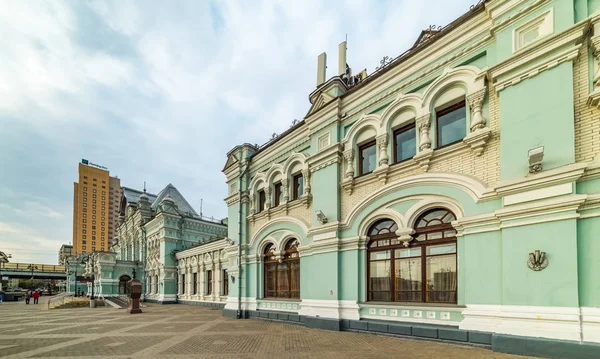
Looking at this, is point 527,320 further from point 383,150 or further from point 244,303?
point 244,303

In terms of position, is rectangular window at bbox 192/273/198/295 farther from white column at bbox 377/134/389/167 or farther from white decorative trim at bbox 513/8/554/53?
white decorative trim at bbox 513/8/554/53

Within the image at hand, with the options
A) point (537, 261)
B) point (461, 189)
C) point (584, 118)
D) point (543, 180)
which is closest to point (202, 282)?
point (461, 189)

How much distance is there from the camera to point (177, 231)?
2958cm

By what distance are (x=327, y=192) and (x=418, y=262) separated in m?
4.30

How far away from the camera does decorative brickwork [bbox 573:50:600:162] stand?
6.76 meters

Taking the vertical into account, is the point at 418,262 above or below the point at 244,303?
above

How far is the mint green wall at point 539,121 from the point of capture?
7.04 meters

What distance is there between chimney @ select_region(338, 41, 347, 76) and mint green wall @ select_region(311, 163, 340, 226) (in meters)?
4.54

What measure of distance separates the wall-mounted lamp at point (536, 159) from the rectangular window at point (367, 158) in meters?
5.00

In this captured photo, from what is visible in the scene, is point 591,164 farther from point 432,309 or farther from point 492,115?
point 432,309

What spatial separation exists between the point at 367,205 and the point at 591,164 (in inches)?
235

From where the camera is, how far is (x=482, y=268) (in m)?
8.16

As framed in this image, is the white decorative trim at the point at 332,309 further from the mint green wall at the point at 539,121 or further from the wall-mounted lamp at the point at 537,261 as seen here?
the mint green wall at the point at 539,121

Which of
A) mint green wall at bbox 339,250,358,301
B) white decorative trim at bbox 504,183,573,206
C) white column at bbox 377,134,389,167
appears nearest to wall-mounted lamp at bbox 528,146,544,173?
white decorative trim at bbox 504,183,573,206
